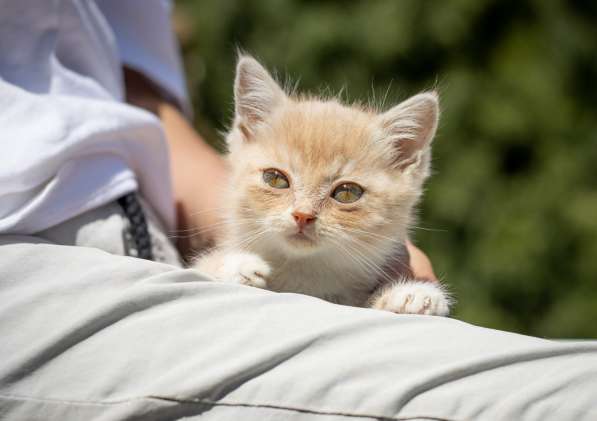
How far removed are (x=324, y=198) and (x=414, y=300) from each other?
12.2 inches

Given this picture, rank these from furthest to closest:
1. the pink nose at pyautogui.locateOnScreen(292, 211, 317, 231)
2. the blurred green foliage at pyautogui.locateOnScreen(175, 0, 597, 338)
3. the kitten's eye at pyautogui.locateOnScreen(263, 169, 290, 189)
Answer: the blurred green foliage at pyautogui.locateOnScreen(175, 0, 597, 338)
the kitten's eye at pyautogui.locateOnScreen(263, 169, 290, 189)
the pink nose at pyautogui.locateOnScreen(292, 211, 317, 231)

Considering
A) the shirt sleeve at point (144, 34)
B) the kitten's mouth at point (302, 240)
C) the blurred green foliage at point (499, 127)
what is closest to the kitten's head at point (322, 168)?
the kitten's mouth at point (302, 240)

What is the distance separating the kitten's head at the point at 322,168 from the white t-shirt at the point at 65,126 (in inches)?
9.3

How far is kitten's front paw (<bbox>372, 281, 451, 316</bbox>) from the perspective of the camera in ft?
4.30

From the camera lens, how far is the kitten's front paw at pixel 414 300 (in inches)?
51.6

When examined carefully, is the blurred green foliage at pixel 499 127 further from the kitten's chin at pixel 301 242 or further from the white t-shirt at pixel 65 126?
the kitten's chin at pixel 301 242

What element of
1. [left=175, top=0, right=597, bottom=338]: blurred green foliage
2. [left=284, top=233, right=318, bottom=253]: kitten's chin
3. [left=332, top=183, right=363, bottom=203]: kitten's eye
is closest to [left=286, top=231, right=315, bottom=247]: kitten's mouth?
[left=284, top=233, right=318, bottom=253]: kitten's chin

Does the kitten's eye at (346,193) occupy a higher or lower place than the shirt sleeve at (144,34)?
lower

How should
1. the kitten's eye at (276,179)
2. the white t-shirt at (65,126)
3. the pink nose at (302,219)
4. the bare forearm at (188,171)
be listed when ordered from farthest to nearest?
the bare forearm at (188,171) → the kitten's eye at (276,179) → the pink nose at (302,219) → the white t-shirt at (65,126)

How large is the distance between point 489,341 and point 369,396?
0.68ft

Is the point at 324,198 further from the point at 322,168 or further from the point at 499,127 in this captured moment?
the point at 499,127

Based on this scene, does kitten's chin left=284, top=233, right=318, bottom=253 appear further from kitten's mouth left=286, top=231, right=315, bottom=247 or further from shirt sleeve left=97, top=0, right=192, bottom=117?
shirt sleeve left=97, top=0, right=192, bottom=117

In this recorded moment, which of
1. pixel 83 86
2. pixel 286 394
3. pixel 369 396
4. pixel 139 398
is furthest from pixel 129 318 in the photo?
pixel 83 86

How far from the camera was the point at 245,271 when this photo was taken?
134 cm
